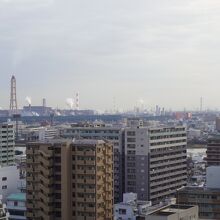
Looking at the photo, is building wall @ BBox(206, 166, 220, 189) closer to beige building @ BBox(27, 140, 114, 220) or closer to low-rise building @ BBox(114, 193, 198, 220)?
low-rise building @ BBox(114, 193, 198, 220)

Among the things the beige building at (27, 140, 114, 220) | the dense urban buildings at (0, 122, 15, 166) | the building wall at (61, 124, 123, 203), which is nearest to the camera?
the beige building at (27, 140, 114, 220)

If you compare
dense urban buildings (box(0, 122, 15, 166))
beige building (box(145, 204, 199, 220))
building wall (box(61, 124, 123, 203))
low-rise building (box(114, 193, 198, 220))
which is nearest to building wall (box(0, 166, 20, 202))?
building wall (box(61, 124, 123, 203))

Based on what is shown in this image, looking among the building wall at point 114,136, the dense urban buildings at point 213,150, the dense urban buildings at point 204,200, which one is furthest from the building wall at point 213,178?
the dense urban buildings at point 213,150

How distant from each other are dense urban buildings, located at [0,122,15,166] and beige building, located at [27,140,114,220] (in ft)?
43.5

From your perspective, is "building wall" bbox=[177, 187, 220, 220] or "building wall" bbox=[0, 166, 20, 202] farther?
"building wall" bbox=[0, 166, 20, 202]

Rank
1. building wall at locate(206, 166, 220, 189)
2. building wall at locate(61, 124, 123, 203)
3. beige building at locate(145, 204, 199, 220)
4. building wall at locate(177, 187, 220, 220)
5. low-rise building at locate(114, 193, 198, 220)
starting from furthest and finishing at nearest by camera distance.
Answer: building wall at locate(61, 124, 123, 203) → building wall at locate(206, 166, 220, 189) → building wall at locate(177, 187, 220, 220) → low-rise building at locate(114, 193, 198, 220) → beige building at locate(145, 204, 199, 220)

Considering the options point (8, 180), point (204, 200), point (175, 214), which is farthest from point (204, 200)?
point (8, 180)

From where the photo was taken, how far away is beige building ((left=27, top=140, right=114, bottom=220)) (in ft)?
40.8

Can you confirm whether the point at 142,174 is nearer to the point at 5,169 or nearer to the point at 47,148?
the point at 5,169

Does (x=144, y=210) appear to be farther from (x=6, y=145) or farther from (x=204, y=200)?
→ (x=6, y=145)

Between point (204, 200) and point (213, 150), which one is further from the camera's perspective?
point (213, 150)

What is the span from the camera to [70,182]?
494 inches

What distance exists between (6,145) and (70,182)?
14.0 meters

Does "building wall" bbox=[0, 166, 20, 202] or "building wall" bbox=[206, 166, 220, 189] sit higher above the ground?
"building wall" bbox=[206, 166, 220, 189]
